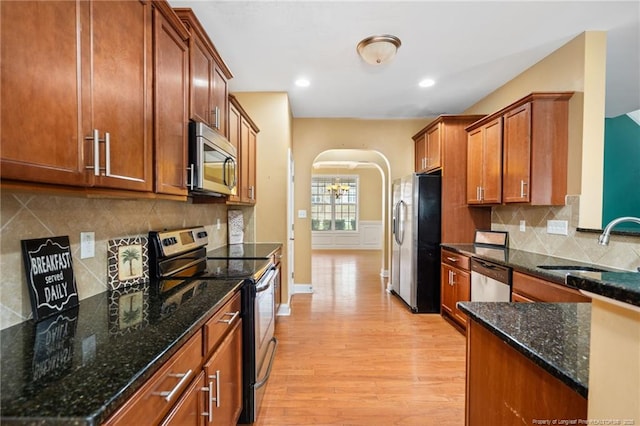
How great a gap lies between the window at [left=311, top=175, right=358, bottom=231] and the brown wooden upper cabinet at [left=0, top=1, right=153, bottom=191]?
8.07m

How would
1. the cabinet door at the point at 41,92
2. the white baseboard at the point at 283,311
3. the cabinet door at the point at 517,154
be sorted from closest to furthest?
the cabinet door at the point at 41,92 → the cabinet door at the point at 517,154 → the white baseboard at the point at 283,311

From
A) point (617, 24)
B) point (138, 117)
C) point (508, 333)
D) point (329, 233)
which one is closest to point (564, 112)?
point (617, 24)

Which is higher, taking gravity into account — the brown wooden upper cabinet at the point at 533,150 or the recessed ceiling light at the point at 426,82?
the recessed ceiling light at the point at 426,82

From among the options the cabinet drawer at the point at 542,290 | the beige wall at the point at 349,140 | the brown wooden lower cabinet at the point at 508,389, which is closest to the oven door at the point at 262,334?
the brown wooden lower cabinet at the point at 508,389

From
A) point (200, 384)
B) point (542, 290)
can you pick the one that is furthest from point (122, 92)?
point (542, 290)

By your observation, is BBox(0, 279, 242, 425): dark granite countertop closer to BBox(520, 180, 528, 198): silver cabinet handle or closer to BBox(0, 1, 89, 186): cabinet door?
BBox(0, 1, 89, 186): cabinet door

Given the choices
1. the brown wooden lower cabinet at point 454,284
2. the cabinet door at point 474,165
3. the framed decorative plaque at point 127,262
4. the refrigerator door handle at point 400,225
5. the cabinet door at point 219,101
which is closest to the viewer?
the framed decorative plaque at point 127,262

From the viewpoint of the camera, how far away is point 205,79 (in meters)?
1.85

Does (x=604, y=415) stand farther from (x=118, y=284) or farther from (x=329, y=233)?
(x=329, y=233)

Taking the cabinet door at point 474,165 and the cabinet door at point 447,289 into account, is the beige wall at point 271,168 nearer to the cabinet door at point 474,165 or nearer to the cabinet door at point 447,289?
the cabinet door at point 447,289

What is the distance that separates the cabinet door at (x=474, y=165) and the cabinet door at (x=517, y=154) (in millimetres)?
366

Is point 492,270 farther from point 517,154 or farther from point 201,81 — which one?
point 201,81

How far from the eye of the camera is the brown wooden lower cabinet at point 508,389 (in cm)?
78

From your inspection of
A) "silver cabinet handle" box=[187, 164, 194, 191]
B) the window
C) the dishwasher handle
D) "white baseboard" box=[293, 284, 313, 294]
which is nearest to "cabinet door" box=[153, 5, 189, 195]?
"silver cabinet handle" box=[187, 164, 194, 191]
